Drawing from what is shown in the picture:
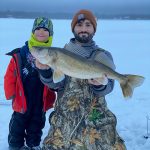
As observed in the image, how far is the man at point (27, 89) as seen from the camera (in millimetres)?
3711

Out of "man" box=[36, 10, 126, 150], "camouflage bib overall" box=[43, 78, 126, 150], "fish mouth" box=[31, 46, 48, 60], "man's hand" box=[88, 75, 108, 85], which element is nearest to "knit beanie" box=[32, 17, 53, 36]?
"man" box=[36, 10, 126, 150]

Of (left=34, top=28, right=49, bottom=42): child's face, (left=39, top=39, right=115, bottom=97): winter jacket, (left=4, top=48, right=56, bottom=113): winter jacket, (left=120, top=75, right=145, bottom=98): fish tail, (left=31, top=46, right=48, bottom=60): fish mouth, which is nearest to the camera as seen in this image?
(left=31, top=46, right=48, bottom=60): fish mouth

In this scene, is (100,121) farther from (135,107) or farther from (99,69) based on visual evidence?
(135,107)

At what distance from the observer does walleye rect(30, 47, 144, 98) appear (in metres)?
2.99

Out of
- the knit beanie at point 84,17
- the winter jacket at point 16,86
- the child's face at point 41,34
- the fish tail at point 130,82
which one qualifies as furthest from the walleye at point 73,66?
the winter jacket at point 16,86

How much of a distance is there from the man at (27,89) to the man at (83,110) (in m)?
0.40

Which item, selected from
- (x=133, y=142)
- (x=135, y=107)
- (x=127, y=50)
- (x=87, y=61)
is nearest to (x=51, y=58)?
(x=87, y=61)

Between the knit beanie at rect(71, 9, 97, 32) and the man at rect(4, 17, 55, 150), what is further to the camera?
the man at rect(4, 17, 55, 150)

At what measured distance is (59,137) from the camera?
3465 millimetres

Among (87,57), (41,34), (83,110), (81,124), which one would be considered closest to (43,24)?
(41,34)

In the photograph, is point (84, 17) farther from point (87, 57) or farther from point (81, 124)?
point (81, 124)

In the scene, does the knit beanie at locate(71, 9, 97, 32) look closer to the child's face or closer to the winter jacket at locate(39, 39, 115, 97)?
the winter jacket at locate(39, 39, 115, 97)

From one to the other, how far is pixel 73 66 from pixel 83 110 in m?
0.61

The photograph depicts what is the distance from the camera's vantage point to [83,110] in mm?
3457
